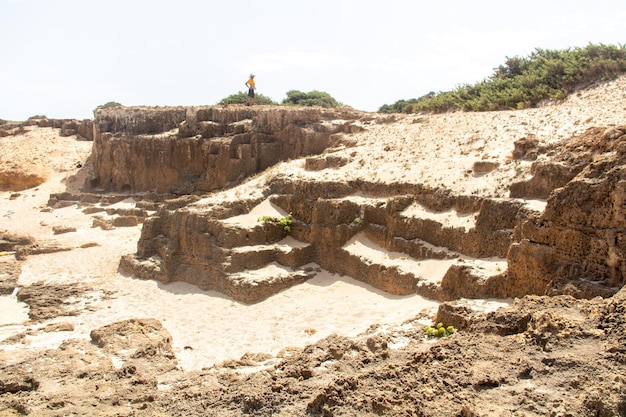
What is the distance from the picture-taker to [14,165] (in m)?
34.8

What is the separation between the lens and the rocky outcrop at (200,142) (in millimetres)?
24594

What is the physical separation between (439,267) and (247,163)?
1422 cm

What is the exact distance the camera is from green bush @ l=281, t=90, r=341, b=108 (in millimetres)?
42250

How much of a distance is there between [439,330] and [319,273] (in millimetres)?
7034

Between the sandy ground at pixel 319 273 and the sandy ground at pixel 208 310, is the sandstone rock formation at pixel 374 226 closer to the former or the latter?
the sandy ground at pixel 319 273

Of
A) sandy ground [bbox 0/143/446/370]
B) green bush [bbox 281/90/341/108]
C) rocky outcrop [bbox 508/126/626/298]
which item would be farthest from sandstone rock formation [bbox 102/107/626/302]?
green bush [bbox 281/90/341/108]

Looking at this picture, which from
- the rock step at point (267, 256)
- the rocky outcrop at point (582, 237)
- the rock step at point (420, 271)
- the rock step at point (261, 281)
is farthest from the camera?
the rock step at point (267, 256)

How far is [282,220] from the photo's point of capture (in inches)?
643

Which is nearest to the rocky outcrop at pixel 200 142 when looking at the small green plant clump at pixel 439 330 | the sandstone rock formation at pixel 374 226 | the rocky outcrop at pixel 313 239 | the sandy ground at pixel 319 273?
the sandstone rock formation at pixel 374 226

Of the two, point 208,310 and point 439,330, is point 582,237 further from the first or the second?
point 208,310

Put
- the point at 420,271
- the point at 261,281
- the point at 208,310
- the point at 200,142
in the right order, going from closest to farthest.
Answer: the point at 420,271, the point at 208,310, the point at 261,281, the point at 200,142

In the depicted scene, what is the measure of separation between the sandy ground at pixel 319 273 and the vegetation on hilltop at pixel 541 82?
70.7 inches

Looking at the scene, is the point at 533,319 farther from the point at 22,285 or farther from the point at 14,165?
the point at 14,165

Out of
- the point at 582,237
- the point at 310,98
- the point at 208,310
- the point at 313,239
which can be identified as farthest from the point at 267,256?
the point at 310,98
